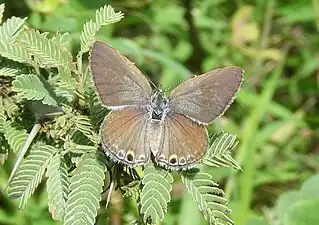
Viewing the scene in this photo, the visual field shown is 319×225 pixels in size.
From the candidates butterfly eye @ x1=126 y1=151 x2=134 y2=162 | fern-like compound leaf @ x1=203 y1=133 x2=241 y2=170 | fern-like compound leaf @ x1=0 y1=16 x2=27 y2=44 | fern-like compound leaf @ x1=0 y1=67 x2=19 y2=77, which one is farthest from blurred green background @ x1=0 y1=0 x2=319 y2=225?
butterfly eye @ x1=126 y1=151 x2=134 y2=162

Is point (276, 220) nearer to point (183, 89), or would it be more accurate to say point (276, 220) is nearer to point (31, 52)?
point (183, 89)

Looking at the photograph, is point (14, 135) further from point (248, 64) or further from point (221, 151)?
point (248, 64)

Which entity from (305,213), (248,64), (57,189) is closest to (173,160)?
(57,189)

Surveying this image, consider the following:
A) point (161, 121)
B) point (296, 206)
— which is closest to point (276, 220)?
point (296, 206)

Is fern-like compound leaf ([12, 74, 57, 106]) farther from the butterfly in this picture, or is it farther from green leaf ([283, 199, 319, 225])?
green leaf ([283, 199, 319, 225])

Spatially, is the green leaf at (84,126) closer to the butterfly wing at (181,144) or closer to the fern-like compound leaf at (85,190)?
the fern-like compound leaf at (85,190)

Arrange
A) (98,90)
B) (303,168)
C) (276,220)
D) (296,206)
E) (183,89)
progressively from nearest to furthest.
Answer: (98,90) → (183,89) → (296,206) → (276,220) → (303,168)
